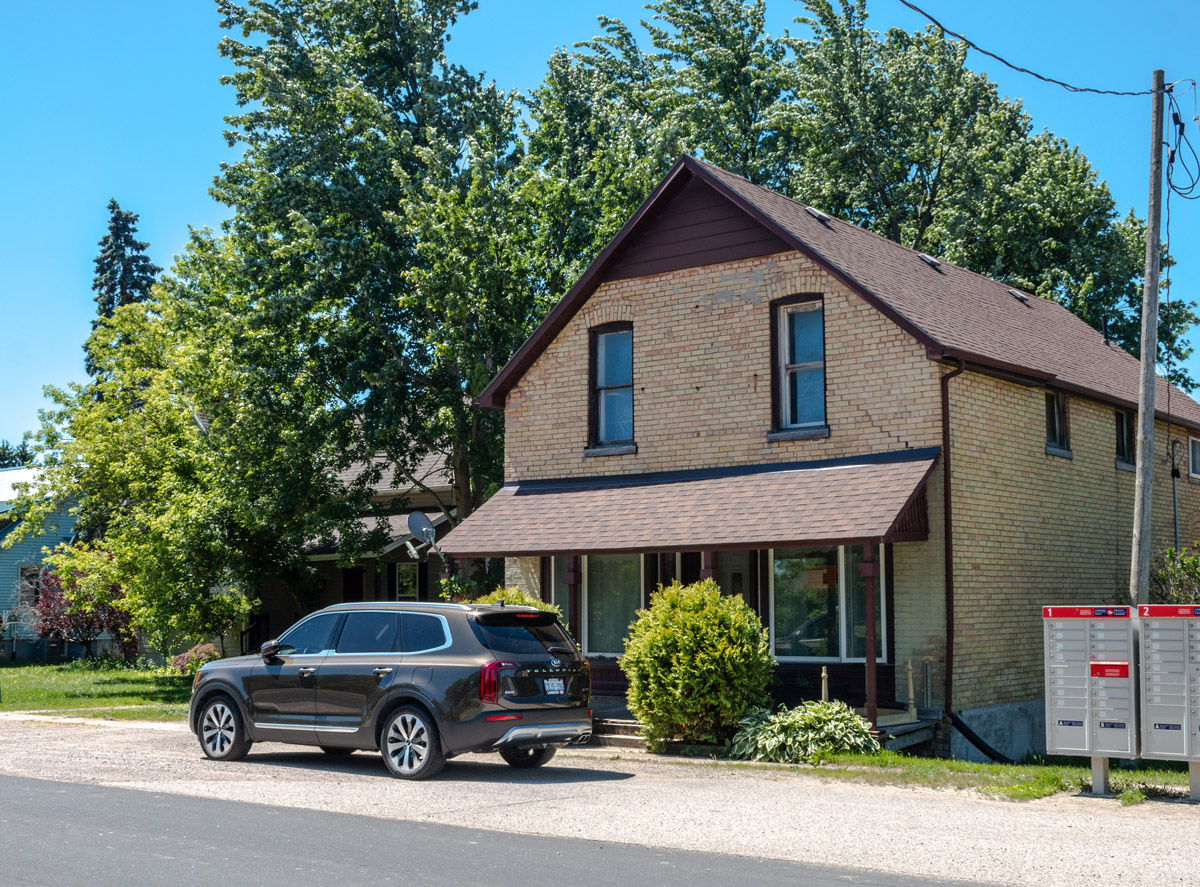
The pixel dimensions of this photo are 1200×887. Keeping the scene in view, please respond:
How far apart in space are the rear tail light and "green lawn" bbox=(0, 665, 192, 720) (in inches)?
403

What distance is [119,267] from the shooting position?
6119cm

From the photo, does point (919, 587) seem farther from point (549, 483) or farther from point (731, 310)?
point (549, 483)

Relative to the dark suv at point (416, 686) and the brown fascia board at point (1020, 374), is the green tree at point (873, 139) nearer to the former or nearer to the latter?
the brown fascia board at point (1020, 374)

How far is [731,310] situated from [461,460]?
9.30m

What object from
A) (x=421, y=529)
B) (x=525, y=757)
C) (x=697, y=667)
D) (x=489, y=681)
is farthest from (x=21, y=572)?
(x=489, y=681)

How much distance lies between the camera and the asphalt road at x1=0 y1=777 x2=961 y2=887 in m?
7.49

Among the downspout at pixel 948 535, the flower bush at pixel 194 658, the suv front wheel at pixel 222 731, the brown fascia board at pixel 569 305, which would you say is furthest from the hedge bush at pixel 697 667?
the flower bush at pixel 194 658

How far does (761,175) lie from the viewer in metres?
33.7

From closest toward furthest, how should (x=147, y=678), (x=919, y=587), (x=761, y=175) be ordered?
(x=919, y=587) < (x=147, y=678) < (x=761, y=175)

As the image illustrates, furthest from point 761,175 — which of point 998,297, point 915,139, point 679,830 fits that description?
point 679,830

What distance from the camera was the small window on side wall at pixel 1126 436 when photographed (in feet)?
68.4

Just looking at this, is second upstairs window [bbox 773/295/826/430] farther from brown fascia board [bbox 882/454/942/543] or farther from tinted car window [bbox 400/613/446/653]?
tinted car window [bbox 400/613/446/653]

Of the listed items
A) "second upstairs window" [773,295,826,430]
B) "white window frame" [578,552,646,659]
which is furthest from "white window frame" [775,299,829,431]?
"white window frame" [578,552,646,659]

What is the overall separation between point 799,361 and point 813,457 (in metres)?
1.50
